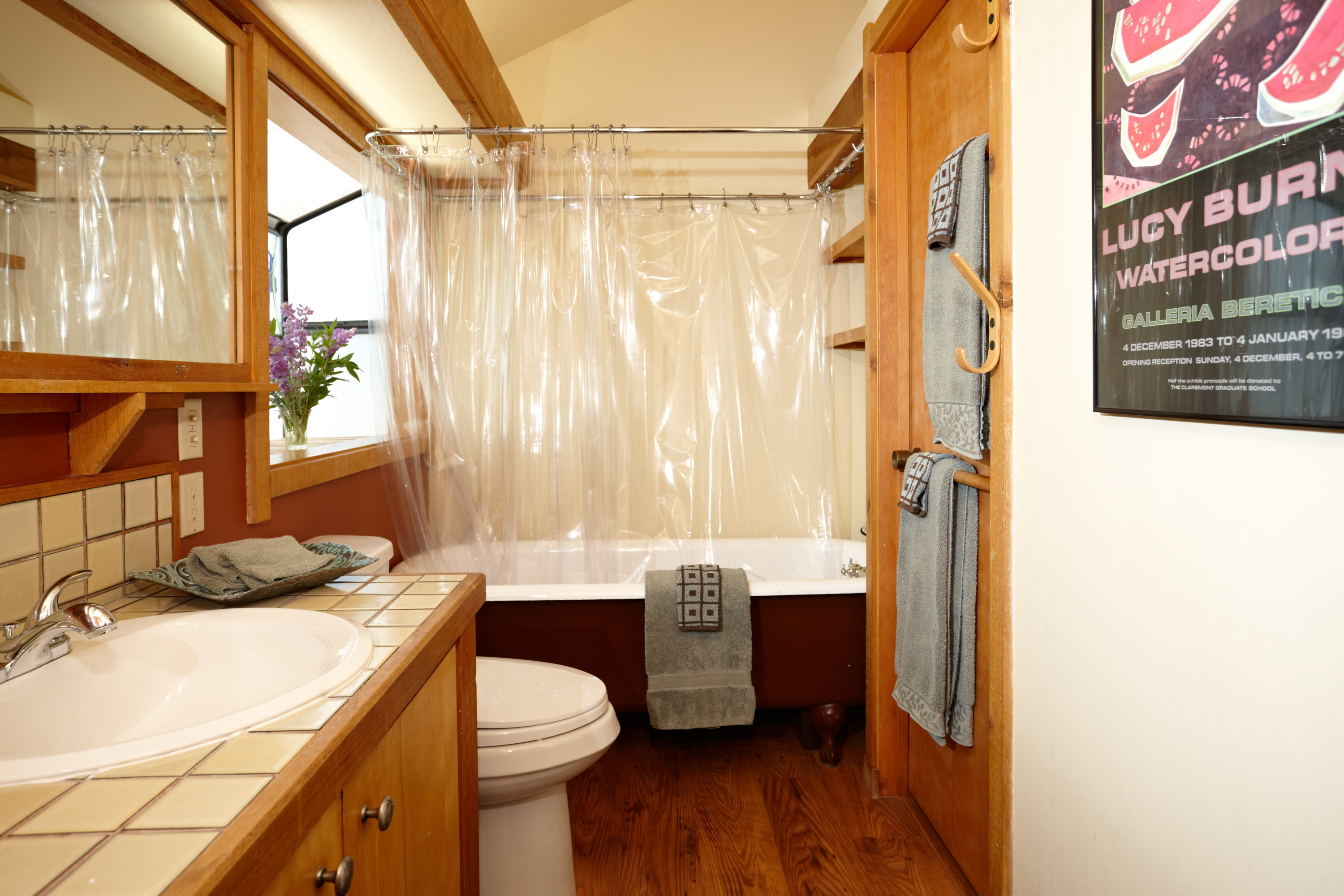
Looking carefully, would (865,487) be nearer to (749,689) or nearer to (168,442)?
(749,689)

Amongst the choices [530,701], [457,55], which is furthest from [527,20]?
[530,701]

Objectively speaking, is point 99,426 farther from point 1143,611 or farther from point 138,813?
point 1143,611

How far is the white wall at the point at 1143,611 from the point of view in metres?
0.76

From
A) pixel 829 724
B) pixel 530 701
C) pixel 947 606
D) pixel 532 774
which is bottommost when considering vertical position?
pixel 829 724

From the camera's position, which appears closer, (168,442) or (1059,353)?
(1059,353)

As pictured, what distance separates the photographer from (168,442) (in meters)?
1.48

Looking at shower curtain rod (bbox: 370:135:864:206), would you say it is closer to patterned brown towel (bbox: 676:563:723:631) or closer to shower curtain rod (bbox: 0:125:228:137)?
shower curtain rod (bbox: 0:125:228:137)

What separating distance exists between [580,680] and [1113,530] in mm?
1250

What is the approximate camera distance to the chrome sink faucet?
854mm

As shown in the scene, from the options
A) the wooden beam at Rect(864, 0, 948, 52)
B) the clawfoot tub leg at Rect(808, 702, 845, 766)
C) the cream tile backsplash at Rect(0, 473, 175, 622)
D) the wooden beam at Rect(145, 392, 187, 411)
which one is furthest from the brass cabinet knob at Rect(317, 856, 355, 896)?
A: the wooden beam at Rect(864, 0, 948, 52)

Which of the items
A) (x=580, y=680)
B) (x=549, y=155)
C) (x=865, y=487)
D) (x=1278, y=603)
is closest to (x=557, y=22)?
(x=549, y=155)

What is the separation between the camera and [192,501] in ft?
5.07

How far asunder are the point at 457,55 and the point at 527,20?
105cm

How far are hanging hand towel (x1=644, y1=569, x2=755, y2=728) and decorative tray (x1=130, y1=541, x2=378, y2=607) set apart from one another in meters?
1.07
